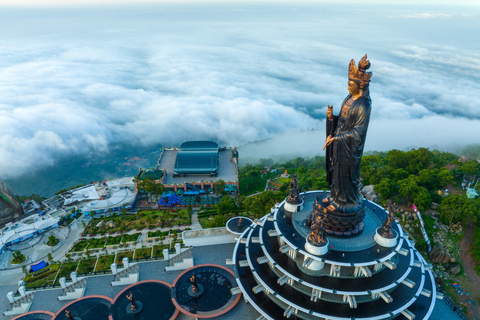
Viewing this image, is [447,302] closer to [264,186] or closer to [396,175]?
[396,175]

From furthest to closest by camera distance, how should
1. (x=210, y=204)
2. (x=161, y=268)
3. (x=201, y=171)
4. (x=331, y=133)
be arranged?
1. (x=201, y=171)
2. (x=210, y=204)
3. (x=161, y=268)
4. (x=331, y=133)

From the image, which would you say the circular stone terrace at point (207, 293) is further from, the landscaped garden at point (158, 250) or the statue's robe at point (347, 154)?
the statue's robe at point (347, 154)

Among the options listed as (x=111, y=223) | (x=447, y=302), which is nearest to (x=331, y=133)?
(x=447, y=302)

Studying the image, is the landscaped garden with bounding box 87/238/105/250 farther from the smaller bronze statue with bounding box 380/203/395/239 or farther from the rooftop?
the smaller bronze statue with bounding box 380/203/395/239

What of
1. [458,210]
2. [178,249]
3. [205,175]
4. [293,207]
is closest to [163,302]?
[178,249]

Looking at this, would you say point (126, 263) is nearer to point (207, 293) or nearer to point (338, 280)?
point (207, 293)

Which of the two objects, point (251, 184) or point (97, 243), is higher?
point (97, 243)
